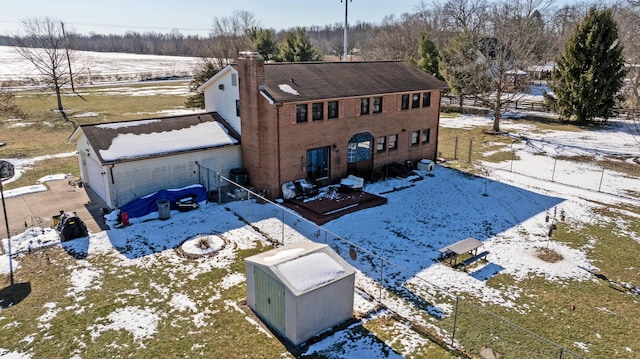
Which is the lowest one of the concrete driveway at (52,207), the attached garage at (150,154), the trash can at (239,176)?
the concrete driveway at (52,207)

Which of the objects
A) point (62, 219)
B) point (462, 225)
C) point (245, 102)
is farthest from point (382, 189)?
point (62, 219)

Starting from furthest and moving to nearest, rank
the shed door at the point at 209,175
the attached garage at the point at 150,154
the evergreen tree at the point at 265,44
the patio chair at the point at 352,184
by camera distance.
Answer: the evergreen tree at the point at 265,44 < the patio chair at the point at 352,184 < the shed door at the point at 209,175 < the attached garage at the point at 150,154

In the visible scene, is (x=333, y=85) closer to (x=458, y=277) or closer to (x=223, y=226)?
(x=223, y=226)

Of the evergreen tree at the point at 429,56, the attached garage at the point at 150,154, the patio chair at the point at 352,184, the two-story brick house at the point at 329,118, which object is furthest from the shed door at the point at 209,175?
the evergreen tree at the point at 429,56

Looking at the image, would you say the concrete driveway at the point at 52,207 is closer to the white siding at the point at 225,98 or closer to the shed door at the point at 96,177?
the shed door at the point at 96,177

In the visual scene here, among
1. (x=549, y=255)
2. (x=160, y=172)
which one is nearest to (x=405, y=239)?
(x=549, y=255)

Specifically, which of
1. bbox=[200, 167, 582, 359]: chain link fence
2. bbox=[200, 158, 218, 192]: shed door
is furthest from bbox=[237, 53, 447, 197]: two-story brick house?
bbox=[200, 167, 582, 359]: chain link fence

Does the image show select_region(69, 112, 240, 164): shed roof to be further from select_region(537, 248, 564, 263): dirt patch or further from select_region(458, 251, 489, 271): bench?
select_region(537, 248, 564, 263): dirt patch
